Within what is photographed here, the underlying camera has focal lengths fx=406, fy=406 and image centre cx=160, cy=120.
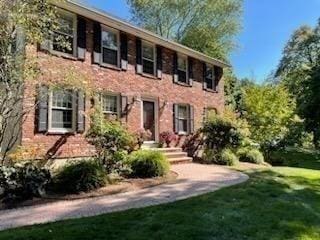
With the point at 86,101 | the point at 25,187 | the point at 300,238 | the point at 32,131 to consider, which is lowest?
the point at 300,238

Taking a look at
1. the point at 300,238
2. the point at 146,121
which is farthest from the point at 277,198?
the point at 146,121

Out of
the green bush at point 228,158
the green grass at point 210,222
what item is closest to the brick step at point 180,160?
the green bush at point 228,158

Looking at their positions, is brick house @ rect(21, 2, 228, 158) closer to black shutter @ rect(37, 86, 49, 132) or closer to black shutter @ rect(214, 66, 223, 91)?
black shutter @ rect(37, 86, 49, 132)

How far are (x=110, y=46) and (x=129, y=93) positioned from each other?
1906 millimetres

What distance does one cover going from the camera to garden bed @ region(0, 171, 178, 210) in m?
8.59

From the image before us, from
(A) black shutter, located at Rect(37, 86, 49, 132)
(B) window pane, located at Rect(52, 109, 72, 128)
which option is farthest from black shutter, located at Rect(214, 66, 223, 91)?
(A) black shutter, located at Rect(37, 86, 49, 132)

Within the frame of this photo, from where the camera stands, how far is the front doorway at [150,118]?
1666cm

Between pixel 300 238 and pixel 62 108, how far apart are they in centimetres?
846

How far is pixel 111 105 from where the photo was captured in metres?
14.9

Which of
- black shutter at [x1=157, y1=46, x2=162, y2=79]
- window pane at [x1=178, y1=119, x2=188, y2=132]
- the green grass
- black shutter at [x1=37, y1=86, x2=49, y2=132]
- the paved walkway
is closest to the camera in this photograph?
the green grass

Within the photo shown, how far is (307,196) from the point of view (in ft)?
31.8

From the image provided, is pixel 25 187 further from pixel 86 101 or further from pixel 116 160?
pixel 86 101

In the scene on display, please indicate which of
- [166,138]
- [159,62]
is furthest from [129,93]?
[166,138]

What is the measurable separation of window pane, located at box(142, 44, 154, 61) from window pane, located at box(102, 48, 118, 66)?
1.87m
